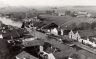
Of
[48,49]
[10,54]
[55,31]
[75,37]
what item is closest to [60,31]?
[55,31]

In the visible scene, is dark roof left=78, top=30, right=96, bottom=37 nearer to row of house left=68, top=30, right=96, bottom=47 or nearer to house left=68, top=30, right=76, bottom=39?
row of house left=68, top=30, right=96, bottom=47

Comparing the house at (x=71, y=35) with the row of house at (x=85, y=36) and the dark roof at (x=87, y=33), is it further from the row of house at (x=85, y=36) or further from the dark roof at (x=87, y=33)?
the dark roof at (x=87, y=33)

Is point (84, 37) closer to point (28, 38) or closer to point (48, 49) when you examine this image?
point (48, 49)

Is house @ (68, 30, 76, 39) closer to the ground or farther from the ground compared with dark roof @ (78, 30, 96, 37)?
closer to the ground

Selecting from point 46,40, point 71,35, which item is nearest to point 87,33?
point 71,35

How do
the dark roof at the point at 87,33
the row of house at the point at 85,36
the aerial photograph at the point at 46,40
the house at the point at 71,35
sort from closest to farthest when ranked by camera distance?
1. the aerial photograph at the point at 46,40
2. the row of house at the point at 85,36
3. the dark roof at the point at 87,33
4. the house at the point at 71,35

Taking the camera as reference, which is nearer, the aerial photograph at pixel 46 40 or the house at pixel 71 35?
the aerial photograph at pixel 46 40

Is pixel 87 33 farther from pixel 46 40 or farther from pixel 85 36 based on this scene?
pixel 46 40

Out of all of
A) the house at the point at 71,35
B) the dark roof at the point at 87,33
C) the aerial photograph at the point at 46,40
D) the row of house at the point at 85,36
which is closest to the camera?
the aerial photograph at the point at 46,40
